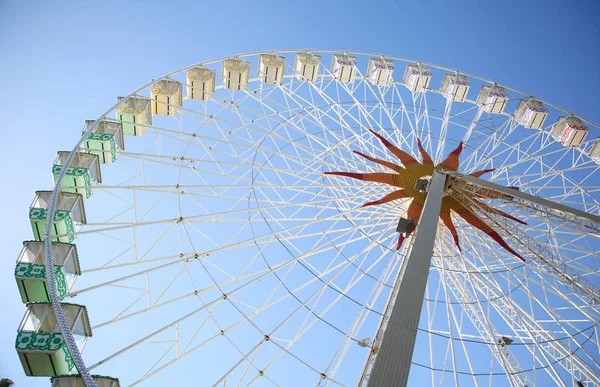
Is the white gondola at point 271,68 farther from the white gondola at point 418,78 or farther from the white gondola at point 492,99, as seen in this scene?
the white gondola at point 492,99

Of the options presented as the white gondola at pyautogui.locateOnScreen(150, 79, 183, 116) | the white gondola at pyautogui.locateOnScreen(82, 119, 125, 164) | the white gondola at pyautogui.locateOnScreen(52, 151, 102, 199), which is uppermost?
the white gondola at pyautogui.locateOnScreen(150, 79, 183, 116)

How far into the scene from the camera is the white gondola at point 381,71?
22.2m

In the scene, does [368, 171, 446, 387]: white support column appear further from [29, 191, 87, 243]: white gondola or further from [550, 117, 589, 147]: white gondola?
[550, 117, 589, 147]: white gondola

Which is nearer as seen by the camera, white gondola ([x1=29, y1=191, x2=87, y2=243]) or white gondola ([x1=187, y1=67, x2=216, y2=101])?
white gondola ([x1=29, y1=191, x2=87, y2=243])

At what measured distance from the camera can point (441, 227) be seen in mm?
16703

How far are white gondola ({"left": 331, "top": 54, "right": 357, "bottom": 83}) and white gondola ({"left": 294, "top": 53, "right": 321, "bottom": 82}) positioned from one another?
926 millimetres

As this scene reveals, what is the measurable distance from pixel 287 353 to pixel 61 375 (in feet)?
25.2

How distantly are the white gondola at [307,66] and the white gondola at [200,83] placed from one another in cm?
428

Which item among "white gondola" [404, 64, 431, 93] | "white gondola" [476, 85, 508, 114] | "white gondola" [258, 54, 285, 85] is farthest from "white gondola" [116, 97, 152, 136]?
"white gondola" [476, 85, 508, 114]

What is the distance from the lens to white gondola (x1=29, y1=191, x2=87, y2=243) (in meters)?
12.8

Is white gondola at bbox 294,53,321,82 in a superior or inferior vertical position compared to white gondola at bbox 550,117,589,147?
superior

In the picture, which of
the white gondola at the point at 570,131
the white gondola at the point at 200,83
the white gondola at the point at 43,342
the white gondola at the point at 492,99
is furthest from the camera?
the white gondola at the point at 492,99

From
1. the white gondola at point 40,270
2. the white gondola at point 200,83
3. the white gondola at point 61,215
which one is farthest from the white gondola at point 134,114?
the white gondola at point 40,270

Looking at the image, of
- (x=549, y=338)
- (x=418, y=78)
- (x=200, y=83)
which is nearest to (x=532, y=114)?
(x=418, y=78)
